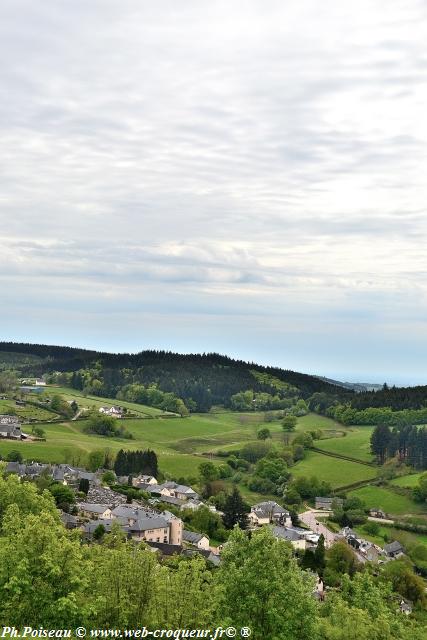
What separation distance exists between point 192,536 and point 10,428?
59279 mm

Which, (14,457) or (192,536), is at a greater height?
(14,457)

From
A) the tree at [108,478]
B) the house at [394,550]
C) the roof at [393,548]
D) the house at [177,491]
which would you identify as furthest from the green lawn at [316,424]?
the house at [394,550]

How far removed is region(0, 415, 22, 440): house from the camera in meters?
113

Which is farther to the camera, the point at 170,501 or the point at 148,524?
the point at 170,501

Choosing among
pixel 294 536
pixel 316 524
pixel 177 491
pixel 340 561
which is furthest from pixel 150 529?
pixel 316 524

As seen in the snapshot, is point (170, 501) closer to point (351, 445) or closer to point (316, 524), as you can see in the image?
point (316, 524)

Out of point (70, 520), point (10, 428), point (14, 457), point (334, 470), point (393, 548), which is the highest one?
point (10, 428)

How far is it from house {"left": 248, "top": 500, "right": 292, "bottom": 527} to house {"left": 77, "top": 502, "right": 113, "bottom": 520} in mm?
23878

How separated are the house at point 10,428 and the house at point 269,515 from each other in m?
47.3

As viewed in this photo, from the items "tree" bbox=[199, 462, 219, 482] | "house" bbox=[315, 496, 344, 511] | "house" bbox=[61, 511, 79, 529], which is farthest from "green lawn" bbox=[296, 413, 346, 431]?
"house" bbox=[61, 511, 79, 529]

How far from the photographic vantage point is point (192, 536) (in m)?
68.6

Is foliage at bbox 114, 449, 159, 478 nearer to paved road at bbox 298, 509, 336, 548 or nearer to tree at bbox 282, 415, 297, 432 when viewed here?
paved road at bbox 298, 509, 336, 548

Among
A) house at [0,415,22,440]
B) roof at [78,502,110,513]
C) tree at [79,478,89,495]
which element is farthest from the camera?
house at [0,415,22,440]

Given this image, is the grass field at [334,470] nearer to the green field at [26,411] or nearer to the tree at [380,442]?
the tree at [380,442]
